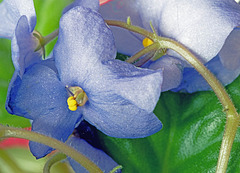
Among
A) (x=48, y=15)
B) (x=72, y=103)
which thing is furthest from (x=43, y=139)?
(x=48, y=15)

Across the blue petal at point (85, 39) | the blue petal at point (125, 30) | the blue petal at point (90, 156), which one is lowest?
the blue petal at point (90, 156)

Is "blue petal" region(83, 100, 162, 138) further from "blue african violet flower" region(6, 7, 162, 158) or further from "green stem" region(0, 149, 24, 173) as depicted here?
"green stem" region(0, 149, 24, 173)

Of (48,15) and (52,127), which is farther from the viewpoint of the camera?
(48,15)

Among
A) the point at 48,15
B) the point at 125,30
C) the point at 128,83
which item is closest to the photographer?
the point at 128,83

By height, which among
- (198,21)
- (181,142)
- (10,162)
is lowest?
(10,162)

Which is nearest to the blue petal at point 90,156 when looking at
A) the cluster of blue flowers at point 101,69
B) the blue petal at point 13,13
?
the cluster of blue flowers at point 101,69

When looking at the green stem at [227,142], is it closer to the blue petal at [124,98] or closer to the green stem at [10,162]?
the blue petal at [124,98]

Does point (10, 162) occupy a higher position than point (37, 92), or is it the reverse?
point (37, 92)

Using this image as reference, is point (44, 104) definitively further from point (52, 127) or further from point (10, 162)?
point (10, 162)
